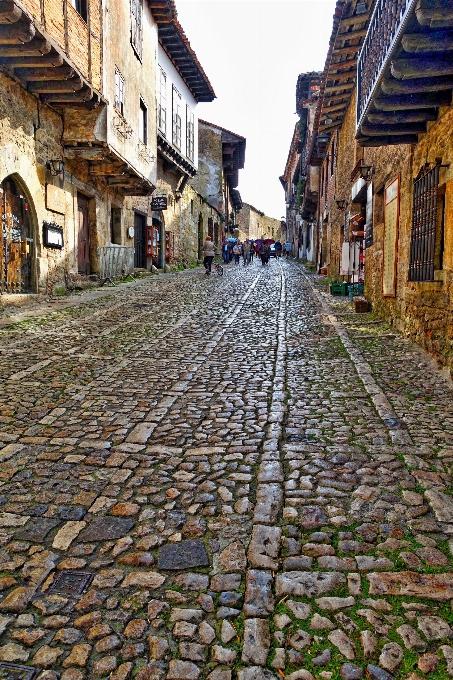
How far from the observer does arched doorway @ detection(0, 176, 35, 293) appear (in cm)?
1073

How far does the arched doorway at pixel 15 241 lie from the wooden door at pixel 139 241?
919 centimetres

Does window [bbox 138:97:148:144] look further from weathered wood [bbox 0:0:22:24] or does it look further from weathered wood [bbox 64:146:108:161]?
weathered wood [bbox 0:0:22:24]

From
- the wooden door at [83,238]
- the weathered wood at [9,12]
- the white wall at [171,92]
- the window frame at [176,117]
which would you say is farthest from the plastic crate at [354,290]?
the window frame at [176,117]

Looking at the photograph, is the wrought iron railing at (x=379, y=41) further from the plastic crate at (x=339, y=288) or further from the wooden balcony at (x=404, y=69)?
the plastic crate at (x=339, y=288)

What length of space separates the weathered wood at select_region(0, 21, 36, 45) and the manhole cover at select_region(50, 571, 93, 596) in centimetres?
927

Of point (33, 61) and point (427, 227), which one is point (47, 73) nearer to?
point (33, 61)

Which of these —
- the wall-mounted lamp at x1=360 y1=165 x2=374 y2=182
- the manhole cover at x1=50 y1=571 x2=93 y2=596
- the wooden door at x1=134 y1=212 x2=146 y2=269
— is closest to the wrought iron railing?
the wall-mounted lamp at x1=360 y1=165 x2=374 y2=182

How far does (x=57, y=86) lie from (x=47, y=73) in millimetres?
603

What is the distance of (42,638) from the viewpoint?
205 cm

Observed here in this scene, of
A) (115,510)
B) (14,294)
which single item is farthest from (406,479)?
(14,294)

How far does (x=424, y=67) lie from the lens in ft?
17.7

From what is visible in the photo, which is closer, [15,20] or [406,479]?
[406,479]

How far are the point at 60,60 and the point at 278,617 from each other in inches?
423

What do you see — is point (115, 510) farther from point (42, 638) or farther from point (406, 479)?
point (406, 479)
